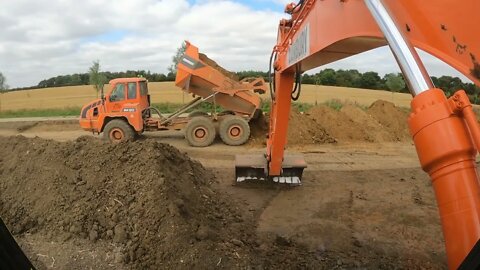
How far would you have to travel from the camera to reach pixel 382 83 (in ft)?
159

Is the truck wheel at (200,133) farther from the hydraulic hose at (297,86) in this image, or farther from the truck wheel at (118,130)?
the hydraulic hose at (297,86)

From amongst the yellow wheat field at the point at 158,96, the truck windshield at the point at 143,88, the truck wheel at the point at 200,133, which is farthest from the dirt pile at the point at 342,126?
the yellow wheat field at the point at 158,96

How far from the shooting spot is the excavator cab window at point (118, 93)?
14.6 meters

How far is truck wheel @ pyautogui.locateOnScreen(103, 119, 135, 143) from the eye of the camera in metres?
14.6

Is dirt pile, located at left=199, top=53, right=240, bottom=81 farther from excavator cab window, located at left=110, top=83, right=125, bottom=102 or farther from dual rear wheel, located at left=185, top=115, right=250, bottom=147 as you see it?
excavator cab window, located at left=110, top=83, right=125, bottom=102

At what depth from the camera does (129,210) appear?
19.0ft

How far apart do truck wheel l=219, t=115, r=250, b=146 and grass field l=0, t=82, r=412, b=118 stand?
15.8 meters

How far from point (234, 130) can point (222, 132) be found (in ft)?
1.27

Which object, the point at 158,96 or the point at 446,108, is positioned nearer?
the point at 446,108

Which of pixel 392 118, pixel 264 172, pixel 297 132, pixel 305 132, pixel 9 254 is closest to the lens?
pixel 9 254

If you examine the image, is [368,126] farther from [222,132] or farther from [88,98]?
[88,98]

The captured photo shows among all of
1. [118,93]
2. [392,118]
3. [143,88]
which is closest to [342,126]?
[392,118]

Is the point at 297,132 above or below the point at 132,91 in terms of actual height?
below

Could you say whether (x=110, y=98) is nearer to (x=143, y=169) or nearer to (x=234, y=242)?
(x=143, y=169)
